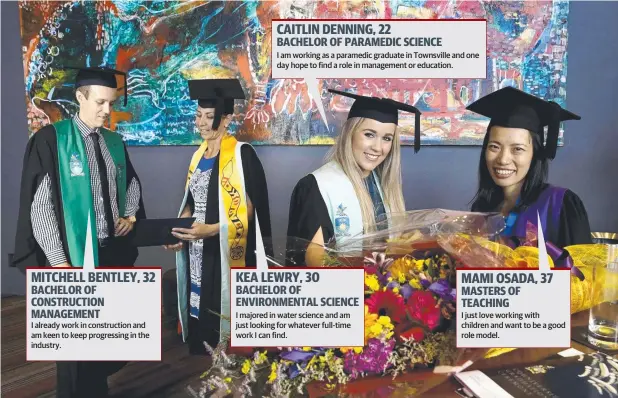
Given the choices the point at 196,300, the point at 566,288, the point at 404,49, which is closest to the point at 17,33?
the point at 196,300

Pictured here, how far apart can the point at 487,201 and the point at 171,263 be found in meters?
0.95

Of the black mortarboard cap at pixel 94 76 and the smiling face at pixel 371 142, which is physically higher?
the black mortarboard cap at pixel 94 76

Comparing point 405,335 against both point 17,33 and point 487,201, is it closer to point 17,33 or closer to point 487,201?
point 487,201

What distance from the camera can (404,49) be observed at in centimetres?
104

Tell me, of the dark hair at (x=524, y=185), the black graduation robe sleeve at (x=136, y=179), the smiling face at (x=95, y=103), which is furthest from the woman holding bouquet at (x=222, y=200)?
the dark hair at (x=524, y=185)

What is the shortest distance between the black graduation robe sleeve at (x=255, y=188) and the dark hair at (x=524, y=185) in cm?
58

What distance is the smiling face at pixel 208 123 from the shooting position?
1.29 meters

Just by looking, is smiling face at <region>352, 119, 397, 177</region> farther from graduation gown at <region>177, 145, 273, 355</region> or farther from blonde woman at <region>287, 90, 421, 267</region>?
graduation gown at <region>177, 145, 273, 355</region>

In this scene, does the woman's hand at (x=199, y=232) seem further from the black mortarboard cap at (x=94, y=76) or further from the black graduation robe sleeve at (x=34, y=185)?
the black mortarboard cap at (x=94, y=76)

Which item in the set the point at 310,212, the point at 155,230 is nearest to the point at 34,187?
the point at 155,230

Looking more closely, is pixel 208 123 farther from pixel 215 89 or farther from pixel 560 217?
pixel 560 217
